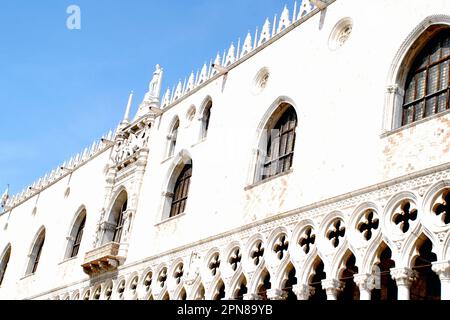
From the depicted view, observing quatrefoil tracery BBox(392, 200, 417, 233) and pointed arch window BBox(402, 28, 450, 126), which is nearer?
quatrefoil tracery BBox(392, 200, 417, 233)

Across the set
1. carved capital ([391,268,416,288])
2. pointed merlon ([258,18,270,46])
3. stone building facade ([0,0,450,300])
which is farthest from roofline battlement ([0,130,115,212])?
carved capital ([391,268,416,288])

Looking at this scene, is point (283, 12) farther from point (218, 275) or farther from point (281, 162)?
point (218, 275)

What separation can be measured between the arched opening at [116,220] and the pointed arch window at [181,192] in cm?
246

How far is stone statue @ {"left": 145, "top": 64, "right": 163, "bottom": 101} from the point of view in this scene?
20.0 m

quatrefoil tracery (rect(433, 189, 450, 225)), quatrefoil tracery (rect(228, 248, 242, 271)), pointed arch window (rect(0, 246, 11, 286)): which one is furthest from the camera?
pointed arch window (rect(0, 246, 11, 286))

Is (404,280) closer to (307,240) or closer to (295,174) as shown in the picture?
(307,240)

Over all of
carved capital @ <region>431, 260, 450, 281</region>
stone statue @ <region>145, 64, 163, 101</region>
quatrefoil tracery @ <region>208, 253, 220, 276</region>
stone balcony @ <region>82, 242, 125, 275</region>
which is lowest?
carved capital @ <region>431, 260, 450, 281</region>

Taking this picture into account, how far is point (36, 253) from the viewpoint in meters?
23.2

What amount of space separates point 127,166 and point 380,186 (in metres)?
10.2

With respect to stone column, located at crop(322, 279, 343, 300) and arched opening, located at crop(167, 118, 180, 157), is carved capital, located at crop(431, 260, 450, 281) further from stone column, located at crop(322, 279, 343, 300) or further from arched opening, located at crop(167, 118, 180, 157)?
arched opening, located at crop(167, 118, 180, 157)

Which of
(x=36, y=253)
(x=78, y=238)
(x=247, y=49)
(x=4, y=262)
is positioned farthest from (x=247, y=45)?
(x=4, y=262)

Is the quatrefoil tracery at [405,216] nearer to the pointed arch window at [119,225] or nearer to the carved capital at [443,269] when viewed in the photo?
the carved capital at [443,269]

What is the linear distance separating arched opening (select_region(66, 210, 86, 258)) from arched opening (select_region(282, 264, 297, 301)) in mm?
9949

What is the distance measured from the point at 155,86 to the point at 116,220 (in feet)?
13.9
